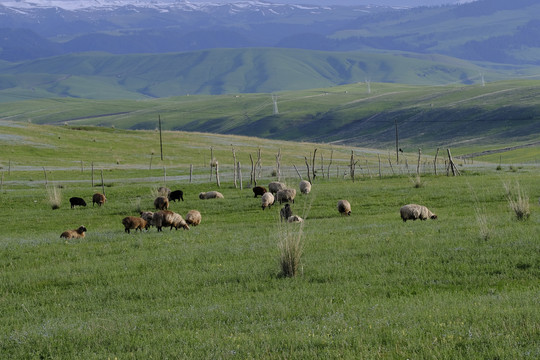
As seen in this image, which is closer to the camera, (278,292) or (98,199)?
(278,292)

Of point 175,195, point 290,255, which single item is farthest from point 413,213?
point 175,195

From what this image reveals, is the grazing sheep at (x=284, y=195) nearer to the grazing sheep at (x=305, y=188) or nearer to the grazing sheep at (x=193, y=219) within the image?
the grazing sheep at (x=305, y=188)

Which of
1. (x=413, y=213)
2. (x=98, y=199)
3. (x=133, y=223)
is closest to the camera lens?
(x=133, y=223)

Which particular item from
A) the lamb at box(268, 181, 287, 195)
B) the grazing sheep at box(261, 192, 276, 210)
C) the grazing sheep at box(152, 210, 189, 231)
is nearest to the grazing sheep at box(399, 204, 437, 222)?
the grazing sheep at box(152, 210, 189, 231)

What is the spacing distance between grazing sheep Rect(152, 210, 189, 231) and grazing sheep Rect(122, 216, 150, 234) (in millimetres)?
499

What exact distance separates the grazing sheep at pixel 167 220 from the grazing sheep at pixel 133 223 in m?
0.50

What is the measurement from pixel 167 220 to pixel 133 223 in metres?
1.39

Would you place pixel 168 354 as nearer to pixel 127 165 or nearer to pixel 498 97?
pixel 127 165

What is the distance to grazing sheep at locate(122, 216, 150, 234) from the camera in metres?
25.1

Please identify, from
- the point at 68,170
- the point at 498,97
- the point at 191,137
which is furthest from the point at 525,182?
the point at 498,97

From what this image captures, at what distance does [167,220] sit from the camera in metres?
25.7

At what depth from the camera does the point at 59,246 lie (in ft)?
71.2

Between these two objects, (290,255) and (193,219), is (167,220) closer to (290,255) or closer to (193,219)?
(193,219)

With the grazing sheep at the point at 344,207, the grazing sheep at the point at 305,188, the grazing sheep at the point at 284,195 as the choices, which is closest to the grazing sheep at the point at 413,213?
the grazing sheep at the point at 344,207
